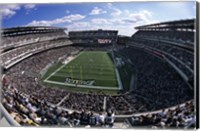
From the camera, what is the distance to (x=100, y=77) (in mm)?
10047

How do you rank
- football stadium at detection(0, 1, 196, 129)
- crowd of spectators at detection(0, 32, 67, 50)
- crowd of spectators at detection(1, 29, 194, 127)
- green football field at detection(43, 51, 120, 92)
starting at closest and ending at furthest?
football stadium at detection(0, 1, 196, 129)
crowd of spectators at detection(1, 29, 194, 127)
green football field at detection(43, 51, 120, 92)
crowd of spectators at detection(0, 32, 67, 50)

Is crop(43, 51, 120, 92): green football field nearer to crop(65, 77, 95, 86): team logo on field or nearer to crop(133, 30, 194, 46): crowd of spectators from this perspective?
crop(65, 77, 95, 86): team logo on field

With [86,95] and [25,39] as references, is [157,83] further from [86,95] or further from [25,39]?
[25,39]

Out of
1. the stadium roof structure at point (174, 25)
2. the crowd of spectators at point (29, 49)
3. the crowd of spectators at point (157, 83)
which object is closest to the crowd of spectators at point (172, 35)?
the stadium roof structure at point (174, 25)

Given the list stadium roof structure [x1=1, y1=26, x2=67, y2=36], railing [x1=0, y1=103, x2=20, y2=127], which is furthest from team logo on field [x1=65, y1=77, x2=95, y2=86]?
railing [x1=0, y1=103, x2=20, y2=127]

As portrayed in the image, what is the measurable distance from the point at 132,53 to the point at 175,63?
116 cm

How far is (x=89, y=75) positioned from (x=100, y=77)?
266 mm

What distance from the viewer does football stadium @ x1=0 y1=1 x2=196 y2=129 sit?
9.17 metres

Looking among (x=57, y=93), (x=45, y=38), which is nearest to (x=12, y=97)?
(x=57, y=93)

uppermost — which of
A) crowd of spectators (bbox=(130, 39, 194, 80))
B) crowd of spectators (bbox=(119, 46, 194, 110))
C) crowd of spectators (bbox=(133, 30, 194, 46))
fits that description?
crowd of spectators (bbox=(133, 30, 194, 46))

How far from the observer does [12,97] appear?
1007 centimetres

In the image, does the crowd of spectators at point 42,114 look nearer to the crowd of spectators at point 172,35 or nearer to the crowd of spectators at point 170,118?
the crowd of spectators at point 170,118

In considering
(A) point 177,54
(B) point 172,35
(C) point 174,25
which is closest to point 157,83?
(A) point 177,54

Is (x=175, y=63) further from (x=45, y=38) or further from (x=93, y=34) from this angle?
(x=45, y=38)
